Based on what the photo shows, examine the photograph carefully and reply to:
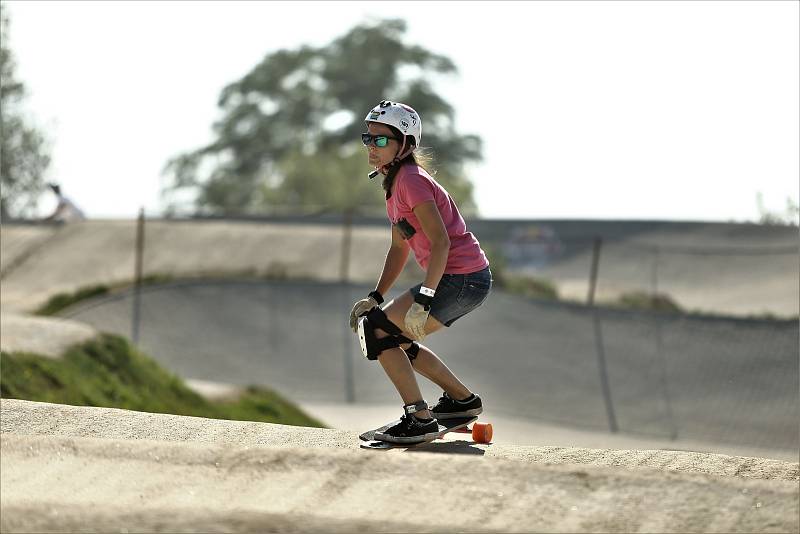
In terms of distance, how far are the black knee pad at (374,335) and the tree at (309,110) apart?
166 feet

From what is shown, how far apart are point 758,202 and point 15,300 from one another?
55.7 ft

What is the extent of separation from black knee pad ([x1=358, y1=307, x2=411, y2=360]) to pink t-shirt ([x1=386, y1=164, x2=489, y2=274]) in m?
0.35

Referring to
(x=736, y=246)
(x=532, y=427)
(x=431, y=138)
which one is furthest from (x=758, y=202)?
(x=431, y=138)

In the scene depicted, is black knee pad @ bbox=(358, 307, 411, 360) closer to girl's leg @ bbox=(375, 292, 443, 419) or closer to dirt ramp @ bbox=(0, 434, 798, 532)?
girl's leg @ bbox=(375, 292, 443, 419)

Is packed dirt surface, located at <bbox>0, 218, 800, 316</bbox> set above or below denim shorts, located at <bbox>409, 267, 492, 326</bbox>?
below

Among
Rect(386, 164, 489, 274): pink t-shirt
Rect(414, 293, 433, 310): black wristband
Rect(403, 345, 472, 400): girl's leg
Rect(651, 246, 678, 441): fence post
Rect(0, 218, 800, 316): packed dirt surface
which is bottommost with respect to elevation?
Rect(651, 246, 678, 441): fence post

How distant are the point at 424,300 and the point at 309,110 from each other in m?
57.4

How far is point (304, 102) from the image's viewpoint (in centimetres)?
6269

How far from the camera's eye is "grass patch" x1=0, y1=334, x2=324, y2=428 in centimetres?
1183

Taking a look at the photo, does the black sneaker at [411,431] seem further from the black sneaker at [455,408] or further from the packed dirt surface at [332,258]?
the packed dirt surface at [332,258]

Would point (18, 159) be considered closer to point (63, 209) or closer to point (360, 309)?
point (63, 209)

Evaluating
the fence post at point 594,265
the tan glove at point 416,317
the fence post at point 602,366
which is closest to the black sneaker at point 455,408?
the tan glove at point 416,317

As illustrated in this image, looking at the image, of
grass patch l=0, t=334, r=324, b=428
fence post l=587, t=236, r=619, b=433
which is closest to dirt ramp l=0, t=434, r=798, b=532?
grass patch l=0, t=334, r=324, b=428

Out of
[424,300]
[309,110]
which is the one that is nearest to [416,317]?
[424,300]
